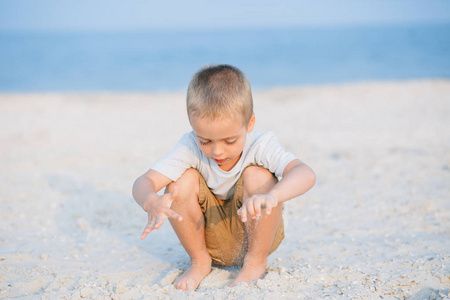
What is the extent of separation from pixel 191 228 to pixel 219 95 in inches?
27.5

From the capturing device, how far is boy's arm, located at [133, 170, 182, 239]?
1797 mm

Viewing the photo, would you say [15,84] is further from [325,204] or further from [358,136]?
[325,204]

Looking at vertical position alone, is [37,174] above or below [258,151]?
below

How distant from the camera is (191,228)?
84.6 inches

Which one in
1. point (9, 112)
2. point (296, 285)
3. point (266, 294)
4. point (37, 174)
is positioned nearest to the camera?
point (266, 294)

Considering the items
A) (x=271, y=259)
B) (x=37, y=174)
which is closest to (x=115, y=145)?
(x=37, y=174)

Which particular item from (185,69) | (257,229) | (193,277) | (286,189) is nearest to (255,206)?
(286,189)

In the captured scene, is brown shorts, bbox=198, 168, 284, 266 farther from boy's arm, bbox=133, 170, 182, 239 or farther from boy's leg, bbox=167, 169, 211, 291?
boy's arm, bbox=133, 170, 182, 239

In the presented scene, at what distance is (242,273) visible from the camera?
212 cm

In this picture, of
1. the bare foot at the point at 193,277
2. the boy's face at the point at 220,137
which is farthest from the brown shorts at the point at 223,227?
the boy's face at the point at 220,137

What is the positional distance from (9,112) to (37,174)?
466cm

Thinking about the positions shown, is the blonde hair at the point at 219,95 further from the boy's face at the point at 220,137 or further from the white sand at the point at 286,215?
the white sand at the point at 286,215

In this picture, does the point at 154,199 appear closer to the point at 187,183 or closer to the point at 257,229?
the point at 187,183

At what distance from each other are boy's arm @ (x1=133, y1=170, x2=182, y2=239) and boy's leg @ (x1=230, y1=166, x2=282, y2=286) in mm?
383
